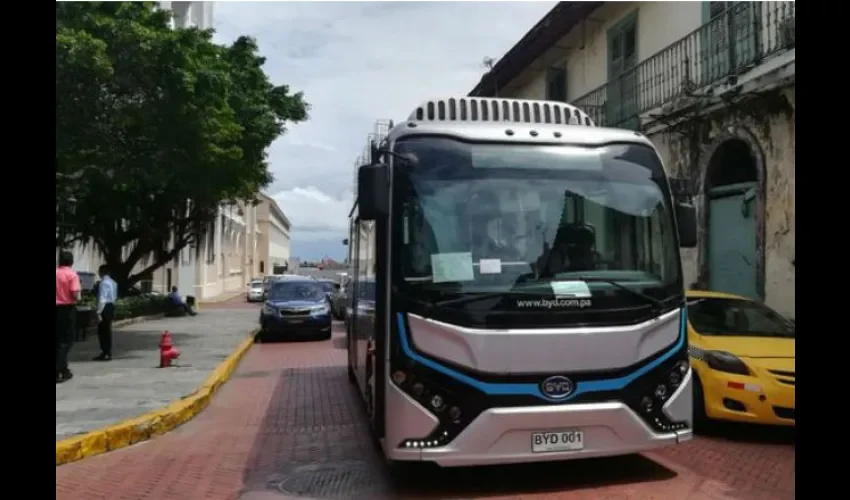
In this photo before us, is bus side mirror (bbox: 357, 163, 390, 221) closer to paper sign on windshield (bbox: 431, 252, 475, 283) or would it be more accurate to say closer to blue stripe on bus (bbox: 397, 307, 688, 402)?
paper sign on windshield (bbox: 431, 252, 475, 283)

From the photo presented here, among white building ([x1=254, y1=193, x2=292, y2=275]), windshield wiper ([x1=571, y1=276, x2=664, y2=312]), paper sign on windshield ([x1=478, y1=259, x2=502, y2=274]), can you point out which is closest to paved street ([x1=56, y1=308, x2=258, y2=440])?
paper sign on windshield ([x1=478, y1=259, x2=502, y2=274])

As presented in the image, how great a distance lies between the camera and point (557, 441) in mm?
5219

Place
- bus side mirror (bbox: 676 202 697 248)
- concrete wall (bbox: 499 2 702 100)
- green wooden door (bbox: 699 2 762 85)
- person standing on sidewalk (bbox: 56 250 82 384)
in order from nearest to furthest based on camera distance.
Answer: bus side mirror (bbox: 676 202 697 248)
person standing on sidewalk (bbox: 56 250 82 384)
green wooden door (bbox: 699 2 762 85)
concrete wall (bbox: 499 2 702 100)

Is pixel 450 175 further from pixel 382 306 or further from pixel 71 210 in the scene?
pixel 71 210

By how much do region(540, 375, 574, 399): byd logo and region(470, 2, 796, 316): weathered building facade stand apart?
226 inches

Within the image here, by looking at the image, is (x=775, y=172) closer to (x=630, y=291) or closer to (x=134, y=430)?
(x=630, y=291)

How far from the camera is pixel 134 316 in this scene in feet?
78.7

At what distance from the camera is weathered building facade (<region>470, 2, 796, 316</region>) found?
10734 mm

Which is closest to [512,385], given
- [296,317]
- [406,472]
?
[406,472]

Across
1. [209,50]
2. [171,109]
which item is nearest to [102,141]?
[171,109]

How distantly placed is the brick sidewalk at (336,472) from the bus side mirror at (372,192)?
2.14 metres

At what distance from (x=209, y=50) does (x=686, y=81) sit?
982 cm

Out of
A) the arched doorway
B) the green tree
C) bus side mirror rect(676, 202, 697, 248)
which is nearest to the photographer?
bus side mirror rect(676, 202, 697, 248)
